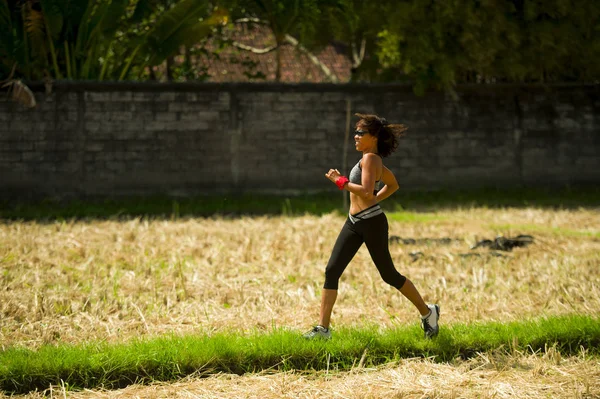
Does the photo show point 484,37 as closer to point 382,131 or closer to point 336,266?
point 382,131

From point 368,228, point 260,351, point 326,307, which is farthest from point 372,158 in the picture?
point 260,351

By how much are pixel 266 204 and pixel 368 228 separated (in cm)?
937

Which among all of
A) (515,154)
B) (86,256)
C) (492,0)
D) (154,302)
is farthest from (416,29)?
(154,302)

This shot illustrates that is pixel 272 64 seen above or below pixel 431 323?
above

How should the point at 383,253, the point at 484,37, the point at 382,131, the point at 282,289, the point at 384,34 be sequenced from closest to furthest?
1. the point at 383,253
2. the point at 382,131
3. the point at 282,289
4. the point at 484,37
5. the point at 384,34

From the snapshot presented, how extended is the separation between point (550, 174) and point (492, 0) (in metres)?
4.02

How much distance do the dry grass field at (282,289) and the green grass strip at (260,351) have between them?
0.19 meters

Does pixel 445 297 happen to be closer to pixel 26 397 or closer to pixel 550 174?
pixel 26 397

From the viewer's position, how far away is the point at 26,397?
5156mm

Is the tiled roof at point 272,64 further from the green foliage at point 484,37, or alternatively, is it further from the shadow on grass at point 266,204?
the shadow on grass at point 266,204

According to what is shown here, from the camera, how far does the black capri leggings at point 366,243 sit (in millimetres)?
6203

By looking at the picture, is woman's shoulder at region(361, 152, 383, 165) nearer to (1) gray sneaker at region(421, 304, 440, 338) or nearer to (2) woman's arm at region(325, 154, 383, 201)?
(2) woman's arm at region(325, 154, 383, 201)

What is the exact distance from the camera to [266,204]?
15.5 meters

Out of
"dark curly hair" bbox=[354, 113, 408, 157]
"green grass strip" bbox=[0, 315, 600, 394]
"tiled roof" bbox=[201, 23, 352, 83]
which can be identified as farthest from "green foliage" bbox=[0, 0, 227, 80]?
Answer: "green grass strip" bbox=[0, 315, 600, 394]
